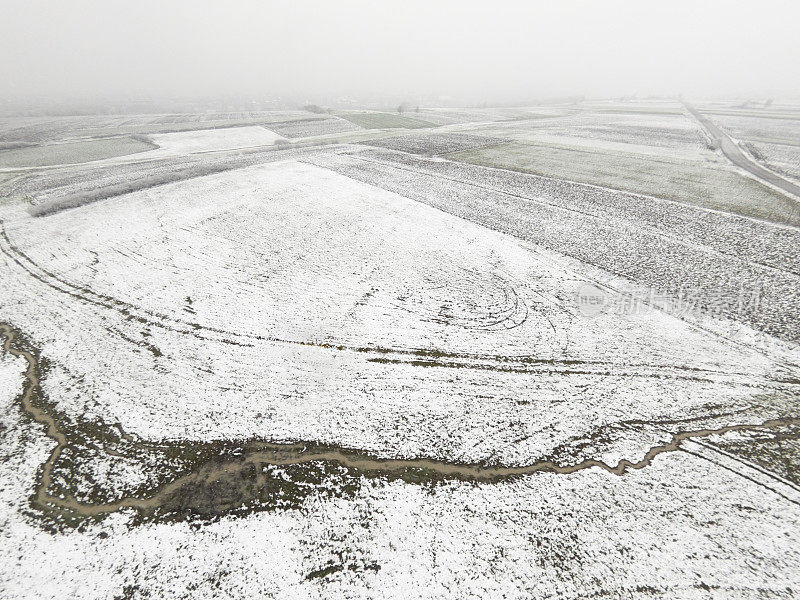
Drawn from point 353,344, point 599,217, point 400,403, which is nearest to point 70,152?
point 353,344

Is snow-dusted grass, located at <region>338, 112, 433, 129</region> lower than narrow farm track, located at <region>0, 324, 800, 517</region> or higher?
higher

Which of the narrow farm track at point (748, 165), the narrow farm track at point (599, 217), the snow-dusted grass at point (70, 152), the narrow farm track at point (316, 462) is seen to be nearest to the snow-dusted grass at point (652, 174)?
the narrow farm track at point (748, 165)

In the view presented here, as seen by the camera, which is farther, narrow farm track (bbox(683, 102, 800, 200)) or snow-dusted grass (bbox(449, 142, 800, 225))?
narrow farm track (bbox(683, 102, 800, 200))

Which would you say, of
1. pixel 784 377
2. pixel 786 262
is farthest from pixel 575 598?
pixel 786 262

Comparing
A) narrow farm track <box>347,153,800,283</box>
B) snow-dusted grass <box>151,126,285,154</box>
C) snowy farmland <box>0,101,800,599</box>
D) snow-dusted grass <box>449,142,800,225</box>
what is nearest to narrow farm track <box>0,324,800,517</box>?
snowy farmland <box>0,101,800,599</box>

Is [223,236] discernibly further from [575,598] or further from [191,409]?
[575,598]

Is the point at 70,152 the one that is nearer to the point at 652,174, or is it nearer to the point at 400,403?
the point at 400,403

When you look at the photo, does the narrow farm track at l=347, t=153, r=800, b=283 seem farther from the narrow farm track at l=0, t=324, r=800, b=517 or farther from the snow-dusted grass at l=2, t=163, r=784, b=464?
the narrow farm track at l=0, t=324, r=800, b=517
